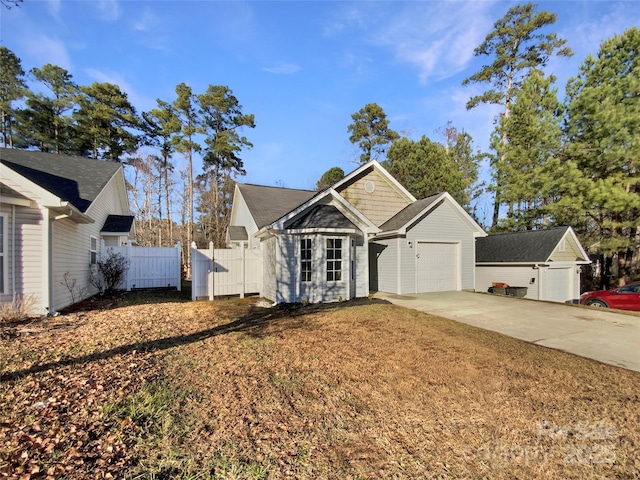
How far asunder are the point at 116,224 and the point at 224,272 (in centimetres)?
620

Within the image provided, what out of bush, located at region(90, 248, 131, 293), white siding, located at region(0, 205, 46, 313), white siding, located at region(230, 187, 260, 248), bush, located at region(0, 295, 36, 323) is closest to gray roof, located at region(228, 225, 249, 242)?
white siding, located at region(230, 187, 260, 248)

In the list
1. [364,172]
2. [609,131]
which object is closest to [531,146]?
[609,131]

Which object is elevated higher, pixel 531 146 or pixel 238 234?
pixel 531 146

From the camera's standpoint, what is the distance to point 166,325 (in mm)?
7012

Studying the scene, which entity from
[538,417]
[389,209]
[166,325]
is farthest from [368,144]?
[538,417]

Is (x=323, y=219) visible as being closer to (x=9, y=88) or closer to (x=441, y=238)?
(x=441, y=238)

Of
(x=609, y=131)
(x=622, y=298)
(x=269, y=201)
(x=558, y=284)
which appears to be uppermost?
(x=609, y=131)

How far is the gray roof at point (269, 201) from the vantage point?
47.1ft

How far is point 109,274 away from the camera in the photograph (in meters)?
12.5

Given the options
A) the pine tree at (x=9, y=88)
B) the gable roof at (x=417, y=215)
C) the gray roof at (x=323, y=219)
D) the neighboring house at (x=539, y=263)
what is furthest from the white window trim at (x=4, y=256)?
the pine tree at (x=9, y=88)

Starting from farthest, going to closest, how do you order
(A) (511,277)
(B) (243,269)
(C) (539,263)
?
(A) (511,277), (C) (539,263), (B) (243,269)

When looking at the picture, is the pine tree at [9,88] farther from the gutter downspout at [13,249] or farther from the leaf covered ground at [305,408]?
the leaf covered ground at [305,408]

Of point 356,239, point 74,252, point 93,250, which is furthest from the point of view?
point 93,250

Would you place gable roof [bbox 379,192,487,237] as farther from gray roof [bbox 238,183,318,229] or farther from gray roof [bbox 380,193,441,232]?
gray roof [bbox 238,183,318,229]
